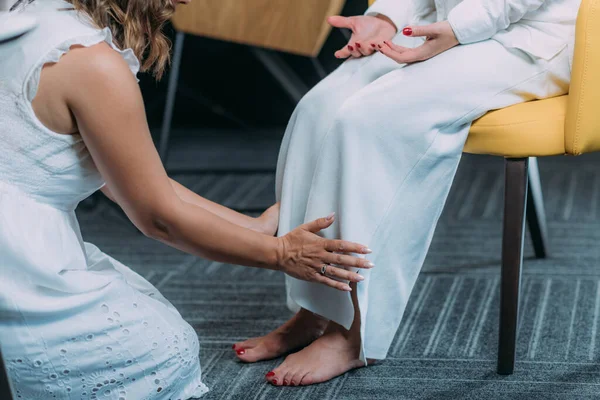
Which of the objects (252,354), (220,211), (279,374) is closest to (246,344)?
(252,354)

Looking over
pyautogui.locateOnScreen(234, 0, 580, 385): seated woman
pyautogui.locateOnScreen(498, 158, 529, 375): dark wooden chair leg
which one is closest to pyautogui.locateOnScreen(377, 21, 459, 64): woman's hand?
pyautogui.locateOnScreen(234, 0, 580, 385): seated woman

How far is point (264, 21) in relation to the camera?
2270 mm

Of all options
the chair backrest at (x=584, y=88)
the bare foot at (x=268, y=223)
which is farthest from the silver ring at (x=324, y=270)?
the chair backrest at (x=584, y=88)

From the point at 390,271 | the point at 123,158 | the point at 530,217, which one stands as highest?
the point at 123,158

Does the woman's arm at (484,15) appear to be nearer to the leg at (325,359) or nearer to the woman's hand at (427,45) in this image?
the woman's hand at (427,45)

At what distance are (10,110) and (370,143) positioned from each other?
0.54 m

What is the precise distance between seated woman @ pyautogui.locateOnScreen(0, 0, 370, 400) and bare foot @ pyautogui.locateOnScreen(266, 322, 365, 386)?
0.65ft

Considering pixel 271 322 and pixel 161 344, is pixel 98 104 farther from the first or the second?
pixel 271 322

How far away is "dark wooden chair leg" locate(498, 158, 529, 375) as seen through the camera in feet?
4.42

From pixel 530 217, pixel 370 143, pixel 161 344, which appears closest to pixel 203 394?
pixel 161 344

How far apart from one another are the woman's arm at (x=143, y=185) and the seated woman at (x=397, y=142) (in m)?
0.12

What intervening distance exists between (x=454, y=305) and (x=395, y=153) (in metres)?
0.54

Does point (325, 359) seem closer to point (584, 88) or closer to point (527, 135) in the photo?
point (527, 135)

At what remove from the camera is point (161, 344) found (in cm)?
127
